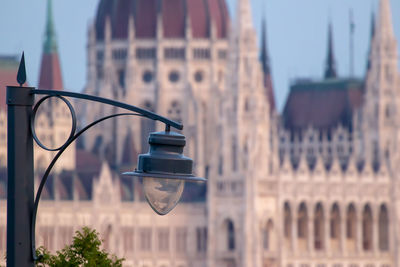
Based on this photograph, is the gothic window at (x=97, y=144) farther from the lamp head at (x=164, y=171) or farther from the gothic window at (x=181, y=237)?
the lamp head at (x=164, y=171)

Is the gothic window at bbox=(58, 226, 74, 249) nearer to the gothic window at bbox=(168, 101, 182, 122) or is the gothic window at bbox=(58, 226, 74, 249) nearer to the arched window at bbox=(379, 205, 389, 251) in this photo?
the gothic window at bbox=(168, 101, 182, 122)

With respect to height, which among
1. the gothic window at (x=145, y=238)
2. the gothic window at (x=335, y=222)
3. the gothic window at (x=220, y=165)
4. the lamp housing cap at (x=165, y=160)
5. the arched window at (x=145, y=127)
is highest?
the arched window at (x=145, y=127)

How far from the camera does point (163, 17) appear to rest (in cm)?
14338

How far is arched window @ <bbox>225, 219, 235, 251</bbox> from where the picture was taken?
12150 centimetres

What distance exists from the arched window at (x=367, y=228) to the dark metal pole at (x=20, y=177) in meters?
108

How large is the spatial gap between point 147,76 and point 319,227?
23983 mm

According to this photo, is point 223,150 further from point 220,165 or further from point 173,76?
point 173,76

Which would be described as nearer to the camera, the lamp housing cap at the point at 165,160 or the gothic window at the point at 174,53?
the lamp housing cap at the point at 165,160

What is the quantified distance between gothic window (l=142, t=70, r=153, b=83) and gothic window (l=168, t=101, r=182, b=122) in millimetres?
3305

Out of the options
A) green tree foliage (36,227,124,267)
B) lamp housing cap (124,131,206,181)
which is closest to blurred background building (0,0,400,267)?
green tree foliage (36,227,124,267)

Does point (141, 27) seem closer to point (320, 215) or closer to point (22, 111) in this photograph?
point (320, 215)

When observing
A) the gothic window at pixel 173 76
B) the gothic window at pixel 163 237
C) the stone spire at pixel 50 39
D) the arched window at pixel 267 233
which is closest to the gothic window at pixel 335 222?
the arched window at pixel 267 233

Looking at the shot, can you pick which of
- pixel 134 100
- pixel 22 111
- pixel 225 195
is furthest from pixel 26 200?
pixel 134 100

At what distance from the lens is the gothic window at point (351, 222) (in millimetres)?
126875
